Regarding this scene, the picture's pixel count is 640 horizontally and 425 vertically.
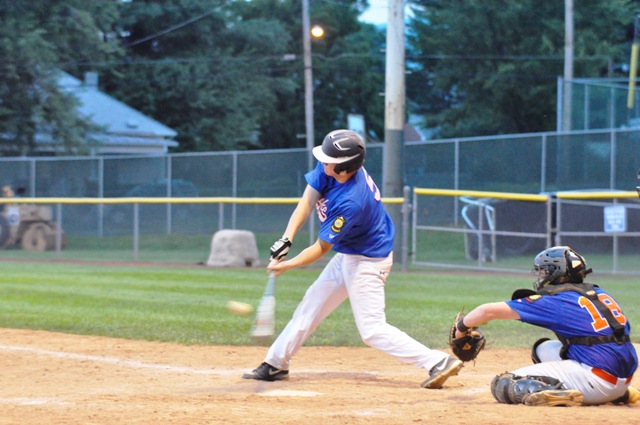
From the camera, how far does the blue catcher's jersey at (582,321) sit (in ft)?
Answer: 19.2

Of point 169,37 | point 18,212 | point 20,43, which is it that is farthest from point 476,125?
point 18,212

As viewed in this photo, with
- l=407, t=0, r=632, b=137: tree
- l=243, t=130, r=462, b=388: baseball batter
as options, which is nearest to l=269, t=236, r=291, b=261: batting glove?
l=243, t=130, r=462, b=388: baseball batter

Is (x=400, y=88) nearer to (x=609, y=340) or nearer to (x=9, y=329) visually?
(x=9, y=329)

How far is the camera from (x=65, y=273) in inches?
651

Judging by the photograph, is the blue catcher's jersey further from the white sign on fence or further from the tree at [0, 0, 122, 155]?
the tree at [0, 0, 122, 155]

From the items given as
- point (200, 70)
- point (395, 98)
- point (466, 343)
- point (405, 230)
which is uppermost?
point (200, 70)

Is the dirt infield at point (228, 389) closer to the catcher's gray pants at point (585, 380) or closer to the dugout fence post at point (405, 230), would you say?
the catcher's gray pants at point (585, 380)

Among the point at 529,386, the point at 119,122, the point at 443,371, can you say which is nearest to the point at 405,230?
the point at 443,371

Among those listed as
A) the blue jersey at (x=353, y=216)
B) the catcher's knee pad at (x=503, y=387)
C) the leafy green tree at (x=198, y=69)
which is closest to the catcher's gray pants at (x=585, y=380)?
the catcher's knee pad at (x=503, y=387)

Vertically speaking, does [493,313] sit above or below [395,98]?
below

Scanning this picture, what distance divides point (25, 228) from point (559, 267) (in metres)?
18.3

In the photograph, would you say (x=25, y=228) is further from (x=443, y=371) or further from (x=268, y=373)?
(x=443, y=371)

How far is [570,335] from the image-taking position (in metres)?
5.98

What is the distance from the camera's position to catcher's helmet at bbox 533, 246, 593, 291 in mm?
5973
